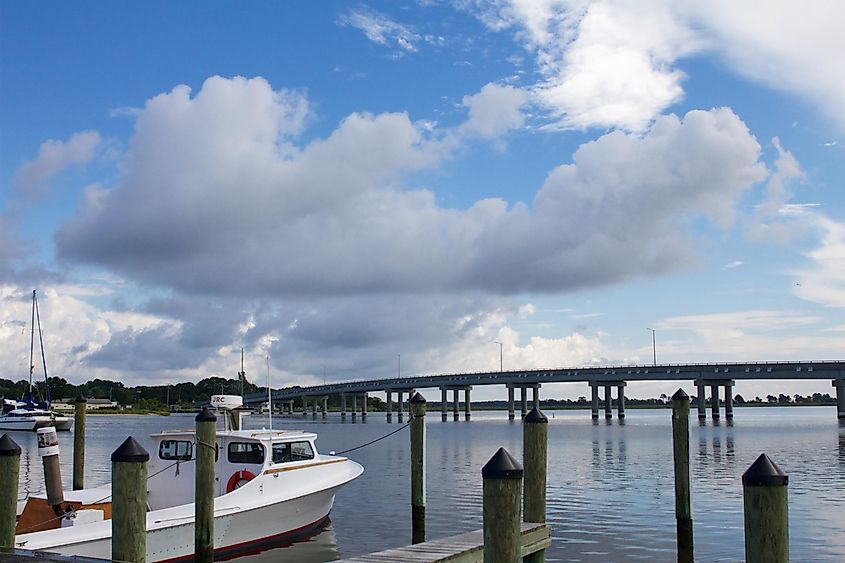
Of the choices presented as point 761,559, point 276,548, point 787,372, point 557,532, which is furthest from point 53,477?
point 787,372

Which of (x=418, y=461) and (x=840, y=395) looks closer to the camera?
(x=418, y=461)

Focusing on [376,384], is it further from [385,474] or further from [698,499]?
[698,499]

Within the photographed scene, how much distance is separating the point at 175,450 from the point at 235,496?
3099 millimetres

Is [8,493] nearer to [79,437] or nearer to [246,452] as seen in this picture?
[246,452]

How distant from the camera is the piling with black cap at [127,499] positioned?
40.8ft

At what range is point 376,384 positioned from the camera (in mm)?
160875

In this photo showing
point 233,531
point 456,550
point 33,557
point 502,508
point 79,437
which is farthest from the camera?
point 79,437

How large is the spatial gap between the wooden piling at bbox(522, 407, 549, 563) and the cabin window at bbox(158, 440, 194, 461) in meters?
10.5

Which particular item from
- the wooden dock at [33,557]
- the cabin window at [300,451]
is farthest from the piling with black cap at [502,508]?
the cabin window at [300,451]

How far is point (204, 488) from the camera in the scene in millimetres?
17188

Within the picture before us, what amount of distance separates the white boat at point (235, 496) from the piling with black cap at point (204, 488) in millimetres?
1103

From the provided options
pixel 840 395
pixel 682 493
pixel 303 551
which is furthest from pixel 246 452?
pixel 840 395

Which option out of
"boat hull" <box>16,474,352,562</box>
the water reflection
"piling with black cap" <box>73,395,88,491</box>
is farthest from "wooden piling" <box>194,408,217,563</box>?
"piling with black cap" <box>73,395,88,491</box>

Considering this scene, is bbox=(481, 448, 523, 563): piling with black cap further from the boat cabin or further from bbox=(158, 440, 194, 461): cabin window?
bbox=(158, 440, 194, 461): cabin window
